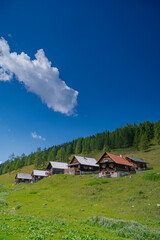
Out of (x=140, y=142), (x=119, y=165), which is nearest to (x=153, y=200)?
(x=119, y=165)

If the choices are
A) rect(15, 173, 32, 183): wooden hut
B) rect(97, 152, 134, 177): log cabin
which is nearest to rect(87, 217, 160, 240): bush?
rect(97, 152, 134, 177): log cabin

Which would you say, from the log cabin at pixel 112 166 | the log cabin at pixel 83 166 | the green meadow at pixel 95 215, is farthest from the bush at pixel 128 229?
the log cabin at pixel 83 166

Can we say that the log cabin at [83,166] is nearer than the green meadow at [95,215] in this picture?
No

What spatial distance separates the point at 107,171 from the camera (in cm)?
5891

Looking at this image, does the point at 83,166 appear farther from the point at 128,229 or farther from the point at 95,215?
the point at 128,229

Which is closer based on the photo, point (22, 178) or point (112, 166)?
point (112, 166)

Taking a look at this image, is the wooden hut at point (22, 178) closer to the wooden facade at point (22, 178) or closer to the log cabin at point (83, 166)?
the wooden facade at point (22, 178)

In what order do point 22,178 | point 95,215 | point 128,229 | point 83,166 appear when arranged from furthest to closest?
point 22,178, point 83,166, point 95,215, point 128,229

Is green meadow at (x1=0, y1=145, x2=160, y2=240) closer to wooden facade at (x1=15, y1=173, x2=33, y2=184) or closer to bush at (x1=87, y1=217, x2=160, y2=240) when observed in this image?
bush at (x1=87, y1=217, x2=160, y2=240)

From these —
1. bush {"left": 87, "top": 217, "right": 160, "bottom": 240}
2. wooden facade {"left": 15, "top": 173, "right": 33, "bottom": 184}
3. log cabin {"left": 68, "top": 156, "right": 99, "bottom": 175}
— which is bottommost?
wooden facade {"left": 15, "top": 173, "right": 33, "bottom": 184}

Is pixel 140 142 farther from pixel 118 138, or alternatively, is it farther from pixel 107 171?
pixel 107 171

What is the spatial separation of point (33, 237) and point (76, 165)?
63814 mm

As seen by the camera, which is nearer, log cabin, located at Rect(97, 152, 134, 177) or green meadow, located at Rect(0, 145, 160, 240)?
green meadow, located at Rect(0, 145, 160, 240)

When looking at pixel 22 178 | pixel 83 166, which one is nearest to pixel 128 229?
pixel 83 166
